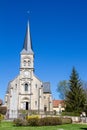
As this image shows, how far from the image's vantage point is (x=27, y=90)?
256ft

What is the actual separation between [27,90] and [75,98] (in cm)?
2191

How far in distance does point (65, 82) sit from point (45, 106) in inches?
456

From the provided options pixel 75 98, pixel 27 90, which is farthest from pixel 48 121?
pixel 27 90

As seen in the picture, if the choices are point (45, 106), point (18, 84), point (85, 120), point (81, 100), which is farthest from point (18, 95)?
point (85, 120)

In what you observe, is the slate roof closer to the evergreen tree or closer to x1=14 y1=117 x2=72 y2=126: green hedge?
the evergreen tree

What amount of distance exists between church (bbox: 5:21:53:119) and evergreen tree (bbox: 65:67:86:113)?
1649 centimetres

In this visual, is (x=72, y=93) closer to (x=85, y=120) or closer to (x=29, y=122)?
(x=85, y=120)

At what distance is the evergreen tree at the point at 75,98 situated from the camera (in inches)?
2311

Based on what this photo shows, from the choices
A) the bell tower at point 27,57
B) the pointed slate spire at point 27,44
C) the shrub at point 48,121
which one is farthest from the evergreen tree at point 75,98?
the pointed slate spire at point 27,44

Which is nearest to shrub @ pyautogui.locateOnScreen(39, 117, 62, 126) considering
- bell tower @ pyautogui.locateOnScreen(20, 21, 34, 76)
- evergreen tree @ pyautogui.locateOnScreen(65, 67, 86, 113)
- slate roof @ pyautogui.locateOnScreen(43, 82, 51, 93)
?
evergreen tree @ pyautogui.locateOnScreen(65, 67, 86, 113)

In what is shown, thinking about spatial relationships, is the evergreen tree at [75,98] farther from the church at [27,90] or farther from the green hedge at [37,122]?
the green hedge at [37,122]

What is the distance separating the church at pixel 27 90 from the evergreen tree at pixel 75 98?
54.1 ft

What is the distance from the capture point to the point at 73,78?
6294 centimetres

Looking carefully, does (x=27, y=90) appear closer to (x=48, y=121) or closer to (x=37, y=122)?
(x=48, y=121)
